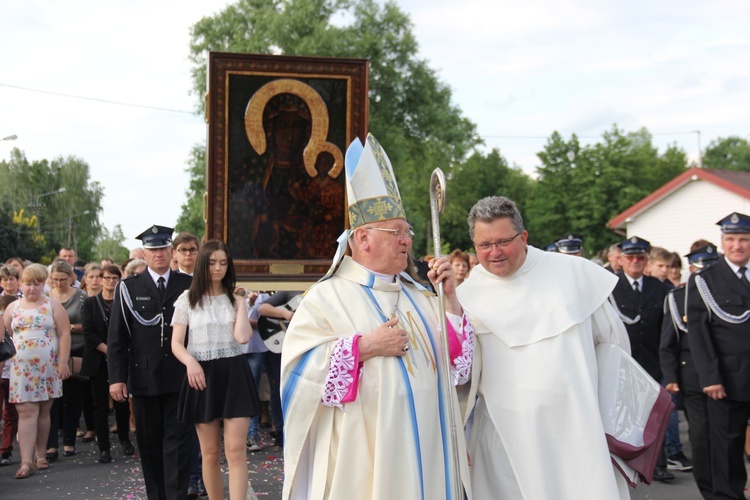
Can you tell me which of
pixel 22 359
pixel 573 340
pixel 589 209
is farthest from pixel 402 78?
pixel 573 340

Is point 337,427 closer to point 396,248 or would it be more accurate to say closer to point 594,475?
point 396,248

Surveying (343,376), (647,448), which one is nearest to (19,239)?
(343,376)

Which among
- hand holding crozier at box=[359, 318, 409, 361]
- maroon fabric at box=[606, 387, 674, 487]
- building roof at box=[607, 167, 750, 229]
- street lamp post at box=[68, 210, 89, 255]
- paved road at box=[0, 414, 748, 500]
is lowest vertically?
paved road at box=[0, 414, 748, 500]

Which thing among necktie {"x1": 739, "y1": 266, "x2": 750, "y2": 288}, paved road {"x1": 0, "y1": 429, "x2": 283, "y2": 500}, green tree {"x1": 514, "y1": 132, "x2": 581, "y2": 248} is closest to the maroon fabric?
necktie {"x1": 739, "y1": 266, "x2": 750, "y2": 288}

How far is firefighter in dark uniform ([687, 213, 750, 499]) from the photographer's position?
6168 mm

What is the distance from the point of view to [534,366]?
13.8 feet

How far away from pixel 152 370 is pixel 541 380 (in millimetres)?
3538

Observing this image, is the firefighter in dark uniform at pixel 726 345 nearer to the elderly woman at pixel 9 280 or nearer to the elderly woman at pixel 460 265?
the elderly woman at pixel 460 265

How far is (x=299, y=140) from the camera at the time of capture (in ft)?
32.7

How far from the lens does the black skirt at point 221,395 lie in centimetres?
602

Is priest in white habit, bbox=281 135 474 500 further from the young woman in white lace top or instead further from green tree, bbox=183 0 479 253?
green tree, bbox=183 0 479 253

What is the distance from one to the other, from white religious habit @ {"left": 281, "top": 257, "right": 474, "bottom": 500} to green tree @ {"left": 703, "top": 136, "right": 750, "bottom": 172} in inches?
3604

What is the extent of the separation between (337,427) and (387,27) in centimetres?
3204

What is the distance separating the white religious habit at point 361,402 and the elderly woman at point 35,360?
17.8ft
